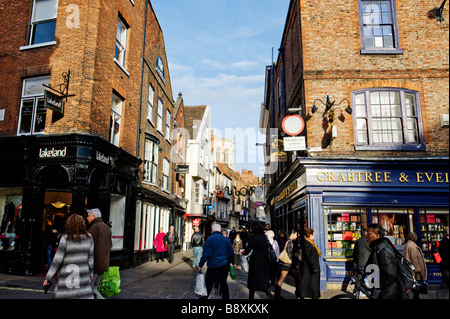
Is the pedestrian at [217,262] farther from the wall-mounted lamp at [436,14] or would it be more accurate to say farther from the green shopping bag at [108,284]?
the wall-mounted lamp at [436,14]

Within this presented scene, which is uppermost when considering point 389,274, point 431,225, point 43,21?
point 43,21

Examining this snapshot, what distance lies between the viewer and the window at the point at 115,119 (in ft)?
44.2

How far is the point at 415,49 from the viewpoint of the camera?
1155 centimetres

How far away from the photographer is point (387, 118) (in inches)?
451

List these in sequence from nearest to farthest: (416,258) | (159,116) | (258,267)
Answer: (258,267), (416,258), (159,116)

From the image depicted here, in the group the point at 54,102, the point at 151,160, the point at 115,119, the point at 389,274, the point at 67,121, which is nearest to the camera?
the point at 389,274

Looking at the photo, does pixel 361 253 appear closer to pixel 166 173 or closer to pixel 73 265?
pixel 73 265

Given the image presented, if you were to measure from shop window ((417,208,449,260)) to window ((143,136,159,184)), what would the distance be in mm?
12426

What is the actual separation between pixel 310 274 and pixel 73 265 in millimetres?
4744

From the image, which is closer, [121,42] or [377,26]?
[377,26]

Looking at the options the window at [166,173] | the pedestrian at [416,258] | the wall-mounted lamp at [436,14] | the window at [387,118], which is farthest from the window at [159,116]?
the pedestrian at [416,258]

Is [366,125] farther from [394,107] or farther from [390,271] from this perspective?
[390,271]

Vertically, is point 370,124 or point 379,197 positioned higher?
point 370,124

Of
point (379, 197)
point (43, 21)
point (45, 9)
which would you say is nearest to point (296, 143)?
point (379, 197)
